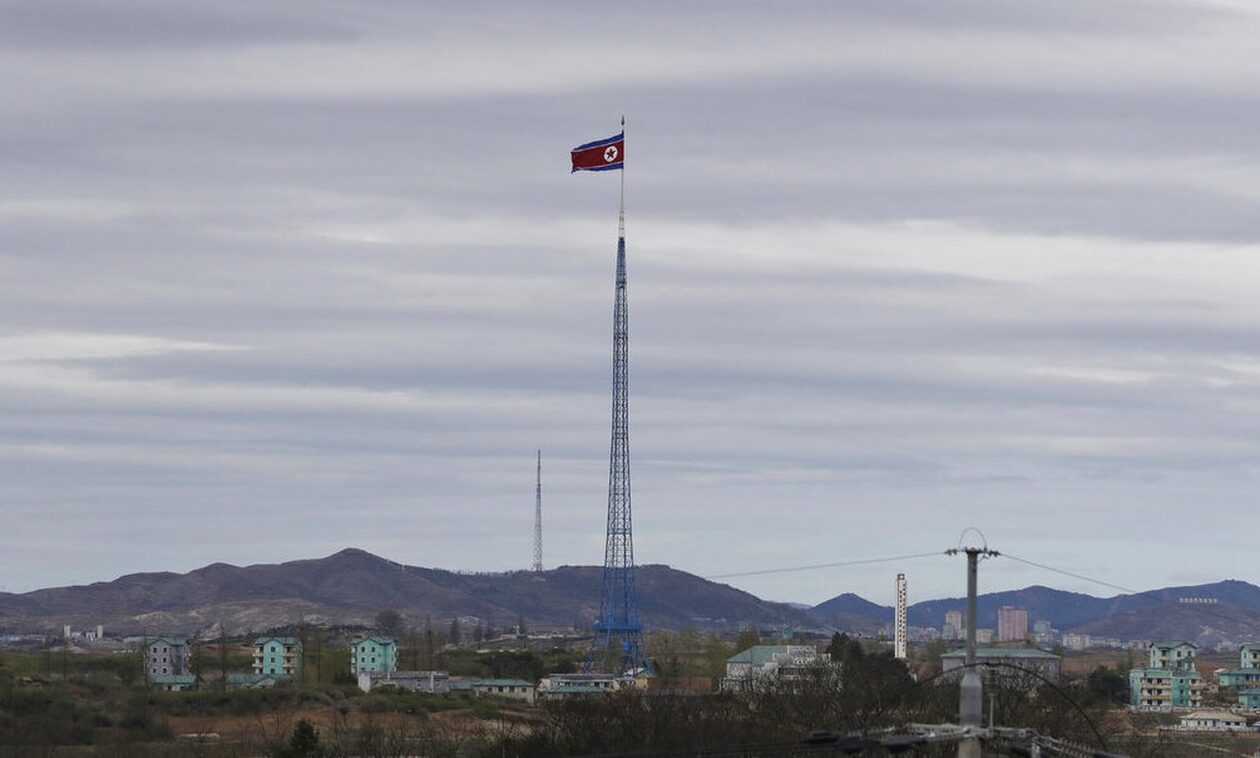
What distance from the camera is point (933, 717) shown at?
3900 inches

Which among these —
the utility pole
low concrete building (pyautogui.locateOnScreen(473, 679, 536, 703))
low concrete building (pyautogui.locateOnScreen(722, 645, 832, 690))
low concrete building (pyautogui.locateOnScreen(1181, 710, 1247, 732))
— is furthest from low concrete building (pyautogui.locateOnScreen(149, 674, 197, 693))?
the utility pole

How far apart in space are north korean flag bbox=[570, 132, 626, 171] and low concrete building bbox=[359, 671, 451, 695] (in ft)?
167

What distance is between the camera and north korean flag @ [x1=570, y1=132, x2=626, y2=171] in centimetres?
13088

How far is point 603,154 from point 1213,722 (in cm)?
7971

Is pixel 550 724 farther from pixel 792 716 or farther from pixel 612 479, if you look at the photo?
pixel 612 479

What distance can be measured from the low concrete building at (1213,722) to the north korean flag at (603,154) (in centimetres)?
A: 7286

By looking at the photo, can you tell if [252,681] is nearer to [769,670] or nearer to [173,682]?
[173,682]

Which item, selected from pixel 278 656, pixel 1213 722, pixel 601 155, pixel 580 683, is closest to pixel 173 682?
pixel 278 656

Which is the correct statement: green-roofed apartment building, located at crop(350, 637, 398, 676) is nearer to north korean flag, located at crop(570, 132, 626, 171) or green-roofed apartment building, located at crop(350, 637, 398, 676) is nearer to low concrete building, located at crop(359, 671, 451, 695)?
low concrete building, located at crop(359, 671, 451, 695)

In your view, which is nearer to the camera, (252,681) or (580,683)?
(580,683)

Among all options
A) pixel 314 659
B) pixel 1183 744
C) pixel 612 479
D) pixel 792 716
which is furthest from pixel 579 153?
pixel 314 659

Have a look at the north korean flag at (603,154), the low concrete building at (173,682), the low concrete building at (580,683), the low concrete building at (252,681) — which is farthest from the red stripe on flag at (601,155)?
the low concrete building at (173,682)

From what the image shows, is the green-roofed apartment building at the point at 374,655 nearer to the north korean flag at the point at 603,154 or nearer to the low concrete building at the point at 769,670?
the low concrete building at the point at 769,670

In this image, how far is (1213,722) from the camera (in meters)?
181
